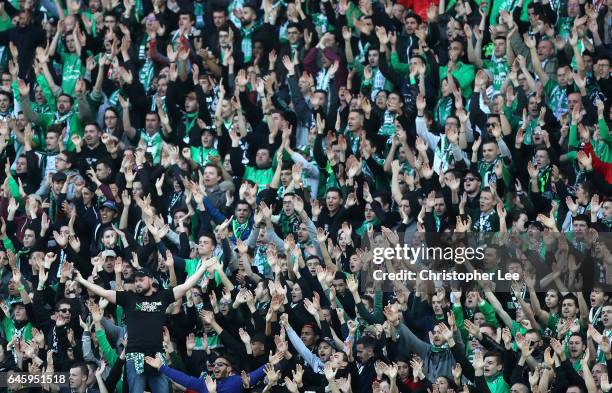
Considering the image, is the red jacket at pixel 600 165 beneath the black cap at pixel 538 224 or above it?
above

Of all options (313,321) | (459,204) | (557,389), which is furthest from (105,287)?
(557,389)

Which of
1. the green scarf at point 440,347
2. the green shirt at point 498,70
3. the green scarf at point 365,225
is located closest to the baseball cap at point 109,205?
the green scarf at point 365,225

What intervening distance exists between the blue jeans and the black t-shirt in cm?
23

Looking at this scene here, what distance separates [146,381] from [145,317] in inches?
25.6

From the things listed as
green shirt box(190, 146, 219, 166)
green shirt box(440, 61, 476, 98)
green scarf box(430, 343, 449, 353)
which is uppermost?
green shirt box(440, 61, 476, 98)

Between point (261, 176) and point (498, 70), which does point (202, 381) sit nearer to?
point (261, 176)

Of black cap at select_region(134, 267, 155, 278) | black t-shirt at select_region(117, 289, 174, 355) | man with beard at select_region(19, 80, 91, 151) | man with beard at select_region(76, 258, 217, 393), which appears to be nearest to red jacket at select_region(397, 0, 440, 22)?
man with beard at select_region(19, 80, 91, 151)

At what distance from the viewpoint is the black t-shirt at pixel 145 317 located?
1922cm

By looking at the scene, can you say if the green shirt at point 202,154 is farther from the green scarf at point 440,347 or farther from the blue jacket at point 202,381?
the green scarf at point 440,347

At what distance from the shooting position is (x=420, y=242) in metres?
20.8

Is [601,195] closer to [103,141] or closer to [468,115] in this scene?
[468,115]

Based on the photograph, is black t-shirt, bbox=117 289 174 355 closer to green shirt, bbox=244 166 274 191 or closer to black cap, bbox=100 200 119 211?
black cap, bbox=100 200 119 211

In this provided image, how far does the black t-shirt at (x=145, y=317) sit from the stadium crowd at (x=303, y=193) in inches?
0.8

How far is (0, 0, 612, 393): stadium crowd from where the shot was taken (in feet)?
64.2
